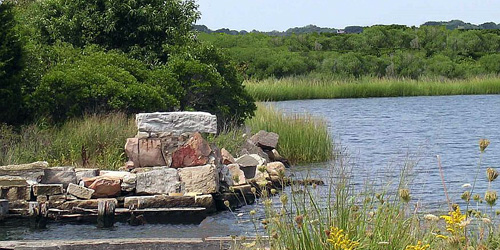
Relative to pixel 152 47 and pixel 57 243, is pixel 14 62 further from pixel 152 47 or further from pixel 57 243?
pixel 57 243

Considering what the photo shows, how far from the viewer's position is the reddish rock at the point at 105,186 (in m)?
13.5

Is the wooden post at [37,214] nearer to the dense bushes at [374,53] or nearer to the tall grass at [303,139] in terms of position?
the tall grass at [303,139]

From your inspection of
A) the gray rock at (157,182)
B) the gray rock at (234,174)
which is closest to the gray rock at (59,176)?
the gray rock at (157,182)

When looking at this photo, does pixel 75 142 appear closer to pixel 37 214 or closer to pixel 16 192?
pixel 16 192

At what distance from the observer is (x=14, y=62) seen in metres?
16.4

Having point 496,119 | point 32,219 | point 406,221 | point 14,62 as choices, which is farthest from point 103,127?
point 496,119

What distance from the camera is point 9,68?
16.3 meters

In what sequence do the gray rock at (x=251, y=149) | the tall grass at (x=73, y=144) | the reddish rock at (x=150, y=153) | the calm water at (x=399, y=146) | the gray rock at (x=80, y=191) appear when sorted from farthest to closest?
the gray rock at (x=251, y=149), the tall grass at (x=73, y=144), the reddish rock at (x=150, y=153), the gray rock at (x=80, y=191), the calm water at (x=399, y=146)

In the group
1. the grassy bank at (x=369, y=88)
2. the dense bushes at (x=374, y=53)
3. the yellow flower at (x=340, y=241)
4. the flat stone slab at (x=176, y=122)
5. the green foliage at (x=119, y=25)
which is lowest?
the grassy bank at (x=369, y=88)

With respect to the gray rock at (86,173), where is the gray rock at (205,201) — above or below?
below

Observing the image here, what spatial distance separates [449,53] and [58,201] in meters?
59.1

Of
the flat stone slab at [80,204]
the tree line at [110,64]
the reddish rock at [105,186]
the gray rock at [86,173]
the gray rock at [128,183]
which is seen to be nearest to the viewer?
the flat stone slab at [80,204]

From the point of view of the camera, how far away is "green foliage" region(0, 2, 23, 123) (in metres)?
16.1

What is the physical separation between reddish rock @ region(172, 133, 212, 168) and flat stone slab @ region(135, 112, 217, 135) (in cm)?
20
